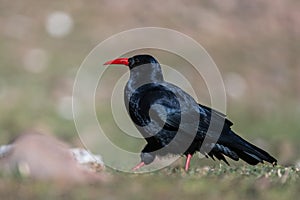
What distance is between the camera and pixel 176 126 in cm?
1036

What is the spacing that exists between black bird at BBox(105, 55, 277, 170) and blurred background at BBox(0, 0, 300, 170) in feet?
25.9

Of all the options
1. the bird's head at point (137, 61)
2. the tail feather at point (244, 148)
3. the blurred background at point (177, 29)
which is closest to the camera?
the tail feather at point (244, 148)

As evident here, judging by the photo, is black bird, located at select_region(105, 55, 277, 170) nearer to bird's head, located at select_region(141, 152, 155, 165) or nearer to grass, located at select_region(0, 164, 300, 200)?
bird's head, located at select_region(141, 152, 155, 165)

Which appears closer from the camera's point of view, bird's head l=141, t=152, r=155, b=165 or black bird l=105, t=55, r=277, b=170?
black bird l=105, t=55, r=277, b=170

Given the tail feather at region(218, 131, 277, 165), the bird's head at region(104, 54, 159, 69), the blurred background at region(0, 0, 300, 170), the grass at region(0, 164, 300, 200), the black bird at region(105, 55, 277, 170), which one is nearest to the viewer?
the grass at region(0, 164, 300, 200)

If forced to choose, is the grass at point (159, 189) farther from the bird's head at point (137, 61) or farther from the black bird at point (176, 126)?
the bird's head at point (137, 61)

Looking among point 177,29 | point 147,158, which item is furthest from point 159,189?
point 177,29

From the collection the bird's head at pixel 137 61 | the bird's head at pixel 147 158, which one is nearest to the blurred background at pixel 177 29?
the bird's head at pixel 137 61

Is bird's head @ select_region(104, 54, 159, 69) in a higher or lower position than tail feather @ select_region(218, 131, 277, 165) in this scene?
higher

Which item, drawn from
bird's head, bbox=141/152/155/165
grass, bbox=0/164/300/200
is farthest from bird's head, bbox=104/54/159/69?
grass, bbox=0/164/300/200

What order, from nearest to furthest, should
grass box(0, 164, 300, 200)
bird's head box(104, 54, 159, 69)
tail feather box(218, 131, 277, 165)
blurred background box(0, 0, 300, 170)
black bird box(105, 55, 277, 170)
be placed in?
grass box(0, 164, 300, 200)
black bird box(105, 55, 277, 170)
tail feather box(218, 131, 277, 165)
bird's head box(104, 54, 159, 69)
blurred background box(0, 0, 300, 170)

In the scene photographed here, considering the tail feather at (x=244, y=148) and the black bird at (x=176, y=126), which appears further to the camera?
the tail feather at (x=244, y=148)

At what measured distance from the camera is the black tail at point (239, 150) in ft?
34.7

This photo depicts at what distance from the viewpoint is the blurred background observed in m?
22.5
